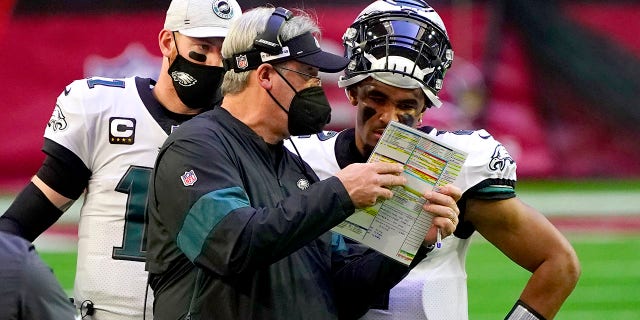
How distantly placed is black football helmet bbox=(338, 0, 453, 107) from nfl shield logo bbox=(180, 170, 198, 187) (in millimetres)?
854

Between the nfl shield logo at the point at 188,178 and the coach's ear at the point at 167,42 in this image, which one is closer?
the nfl shield logo at the point at 188,178

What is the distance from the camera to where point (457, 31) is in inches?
479

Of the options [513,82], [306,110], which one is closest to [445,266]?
[306,110]

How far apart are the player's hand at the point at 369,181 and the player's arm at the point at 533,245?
2.25ft

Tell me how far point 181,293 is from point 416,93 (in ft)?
3.40

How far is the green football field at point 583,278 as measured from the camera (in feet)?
27.3

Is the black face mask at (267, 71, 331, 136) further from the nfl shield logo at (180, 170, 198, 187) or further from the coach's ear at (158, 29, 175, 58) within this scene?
the coach's ear at (158, 29, 175, 58)

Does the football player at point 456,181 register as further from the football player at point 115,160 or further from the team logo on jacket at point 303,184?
the football player at point 115,160

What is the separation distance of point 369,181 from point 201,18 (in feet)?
4.74

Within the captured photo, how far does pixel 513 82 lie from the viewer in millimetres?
12578

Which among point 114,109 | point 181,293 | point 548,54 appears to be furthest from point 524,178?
point 181,293

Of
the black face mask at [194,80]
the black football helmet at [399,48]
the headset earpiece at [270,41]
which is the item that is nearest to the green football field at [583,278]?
the black face mask at [194,80]

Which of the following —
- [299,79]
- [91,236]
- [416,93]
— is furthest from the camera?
[91,236]

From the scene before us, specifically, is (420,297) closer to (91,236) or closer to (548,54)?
(91,236)
